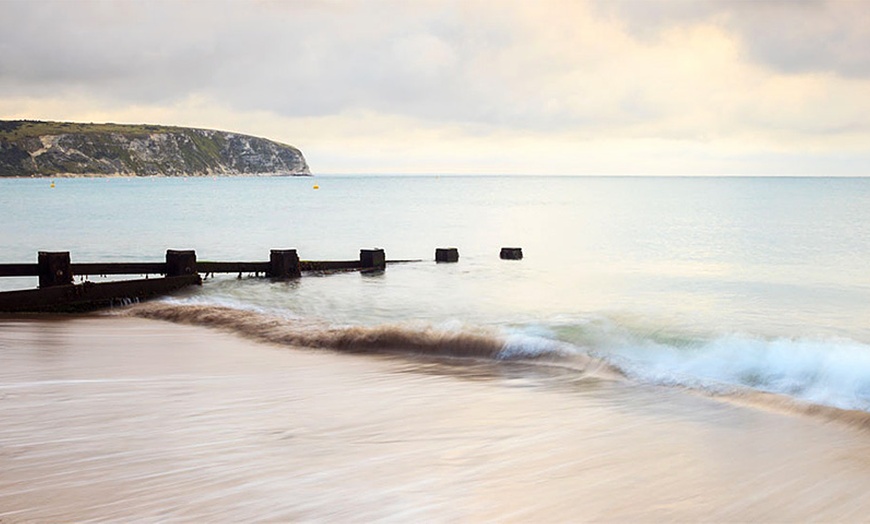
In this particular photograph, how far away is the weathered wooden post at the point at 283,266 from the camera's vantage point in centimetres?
1692

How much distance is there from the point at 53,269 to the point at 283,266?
195 inches

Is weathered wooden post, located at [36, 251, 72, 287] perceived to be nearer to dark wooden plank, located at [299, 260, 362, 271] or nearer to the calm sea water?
the calm sea water

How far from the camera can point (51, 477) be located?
16.2 feet

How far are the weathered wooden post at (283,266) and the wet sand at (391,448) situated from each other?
26.6ft

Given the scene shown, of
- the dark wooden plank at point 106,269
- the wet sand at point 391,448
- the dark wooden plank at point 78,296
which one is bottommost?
the wet sand at point 391,448

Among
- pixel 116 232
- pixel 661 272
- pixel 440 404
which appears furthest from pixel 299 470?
pixel 116 232

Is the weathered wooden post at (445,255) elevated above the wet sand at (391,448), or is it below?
above

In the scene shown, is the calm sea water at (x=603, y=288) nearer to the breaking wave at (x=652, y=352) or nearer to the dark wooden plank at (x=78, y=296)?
the breaking wave at (x=652, y=352)

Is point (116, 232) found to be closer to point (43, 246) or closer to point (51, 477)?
point (43, 246)

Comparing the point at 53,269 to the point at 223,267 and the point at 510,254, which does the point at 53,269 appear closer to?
the point at 223,267

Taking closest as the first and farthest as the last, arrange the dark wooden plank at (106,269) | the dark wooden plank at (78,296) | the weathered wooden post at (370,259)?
the dark wooden plank at (78,296) < the dark wooden plank at (106,269) < the weathered wooden post at (370,259)

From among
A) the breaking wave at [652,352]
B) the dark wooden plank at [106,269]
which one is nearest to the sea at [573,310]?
the breaking wave at [652,352]

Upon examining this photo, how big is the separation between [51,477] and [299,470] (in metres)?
1.59

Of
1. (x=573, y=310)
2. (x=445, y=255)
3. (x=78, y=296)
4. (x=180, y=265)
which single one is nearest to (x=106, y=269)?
(x=78, y=296)
